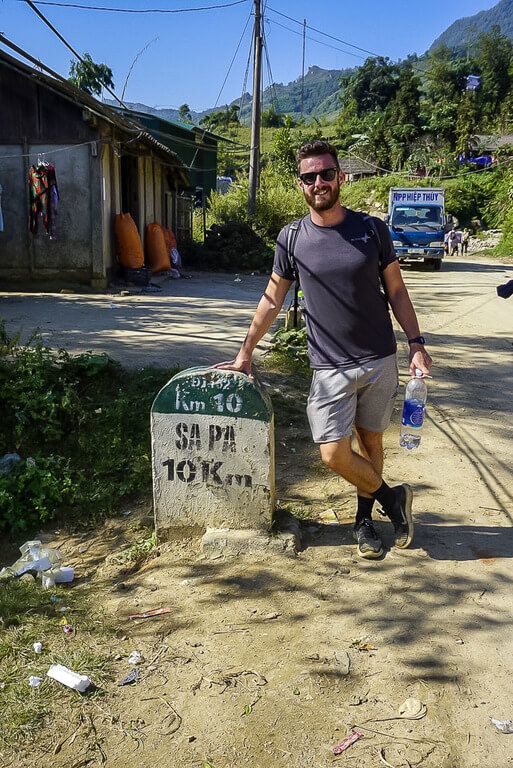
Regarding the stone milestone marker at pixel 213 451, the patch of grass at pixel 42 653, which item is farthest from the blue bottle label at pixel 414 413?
the patch of grass at pixel 42 653

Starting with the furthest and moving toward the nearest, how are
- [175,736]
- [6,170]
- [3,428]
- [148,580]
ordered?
1. [6,170]
2. [3,428]
3. [148,580]
4. [175,736]

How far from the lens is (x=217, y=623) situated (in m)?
3.13

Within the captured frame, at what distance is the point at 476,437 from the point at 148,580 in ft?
10.1

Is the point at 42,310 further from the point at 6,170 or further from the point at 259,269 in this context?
the point at 259,269

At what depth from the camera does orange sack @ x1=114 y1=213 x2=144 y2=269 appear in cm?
1391

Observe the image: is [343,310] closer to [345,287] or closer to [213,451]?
[345,287]

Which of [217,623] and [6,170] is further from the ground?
[6,170]

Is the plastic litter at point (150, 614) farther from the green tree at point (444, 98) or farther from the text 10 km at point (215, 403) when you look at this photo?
the green tree at point (444, 98)

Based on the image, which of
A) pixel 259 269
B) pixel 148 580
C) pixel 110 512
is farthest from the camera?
pixel 259 269

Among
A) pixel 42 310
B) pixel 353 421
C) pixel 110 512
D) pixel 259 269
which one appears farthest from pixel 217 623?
pixel 259 269

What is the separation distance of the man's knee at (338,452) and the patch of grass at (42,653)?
51.7 inches

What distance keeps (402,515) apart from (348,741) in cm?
143

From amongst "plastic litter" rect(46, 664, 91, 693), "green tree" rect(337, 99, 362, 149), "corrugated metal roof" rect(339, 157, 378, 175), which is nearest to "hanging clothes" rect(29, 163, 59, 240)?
"plastic litter" rect(46, 664, 91, 693)

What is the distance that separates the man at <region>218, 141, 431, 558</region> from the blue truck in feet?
63.5
